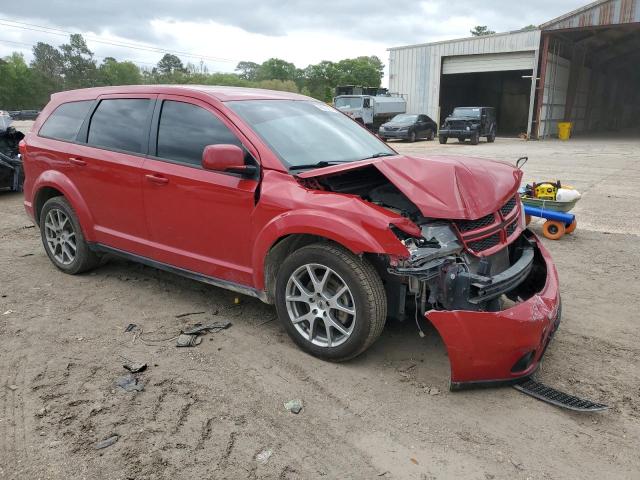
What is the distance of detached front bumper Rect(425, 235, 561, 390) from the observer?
9.02 ft

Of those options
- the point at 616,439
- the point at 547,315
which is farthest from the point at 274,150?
the point at 616,439

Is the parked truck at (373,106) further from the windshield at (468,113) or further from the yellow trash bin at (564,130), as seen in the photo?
the yellow trash bin at (564,130)

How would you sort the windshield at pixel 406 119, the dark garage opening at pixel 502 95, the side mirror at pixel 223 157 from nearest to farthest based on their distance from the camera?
1. the side mirror at pixel 223 157
2. the windshield at pixel 406 119
3. the dark garage opening at pixel 502 95

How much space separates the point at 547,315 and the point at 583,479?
922 mm

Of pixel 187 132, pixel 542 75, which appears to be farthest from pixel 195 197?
pixel 542 75

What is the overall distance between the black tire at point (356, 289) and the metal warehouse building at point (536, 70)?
26302mm

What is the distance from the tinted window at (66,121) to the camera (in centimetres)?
468

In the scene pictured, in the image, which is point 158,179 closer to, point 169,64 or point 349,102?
point 349,102

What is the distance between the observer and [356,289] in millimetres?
3037

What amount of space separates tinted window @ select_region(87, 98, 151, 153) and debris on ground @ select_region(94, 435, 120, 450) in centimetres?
233

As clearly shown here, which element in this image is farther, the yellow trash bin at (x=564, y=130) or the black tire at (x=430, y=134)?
the yellow trash bin at (x=564, y=130)

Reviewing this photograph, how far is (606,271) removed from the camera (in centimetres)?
520

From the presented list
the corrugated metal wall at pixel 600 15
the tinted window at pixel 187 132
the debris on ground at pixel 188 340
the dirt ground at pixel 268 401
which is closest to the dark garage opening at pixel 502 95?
the corrugated metal wall at pixel 600 15

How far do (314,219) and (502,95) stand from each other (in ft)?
127
